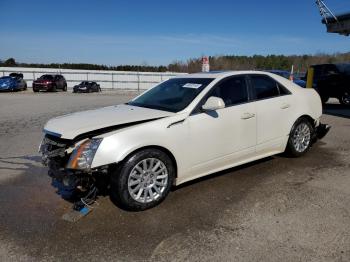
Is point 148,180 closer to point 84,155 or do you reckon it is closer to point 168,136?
point 168,136

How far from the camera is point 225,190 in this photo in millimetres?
4953

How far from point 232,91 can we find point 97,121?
2.04 metres

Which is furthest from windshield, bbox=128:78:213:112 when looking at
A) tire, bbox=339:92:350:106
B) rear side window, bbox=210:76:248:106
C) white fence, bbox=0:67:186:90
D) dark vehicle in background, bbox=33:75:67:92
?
white fence, bbox=0:67:186:90

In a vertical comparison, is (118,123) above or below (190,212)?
above

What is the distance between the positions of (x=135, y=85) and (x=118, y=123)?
43846mm

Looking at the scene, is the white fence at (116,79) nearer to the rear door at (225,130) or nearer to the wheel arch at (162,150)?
the rear door at (225,130)

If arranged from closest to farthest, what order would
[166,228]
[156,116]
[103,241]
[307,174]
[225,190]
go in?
[103,241] → [166,228] → [156,116] → [225,190] → [307,174]

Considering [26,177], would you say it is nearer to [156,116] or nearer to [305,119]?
[156,116]

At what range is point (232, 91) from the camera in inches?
209

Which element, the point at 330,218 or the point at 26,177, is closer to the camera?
the point at 330,218

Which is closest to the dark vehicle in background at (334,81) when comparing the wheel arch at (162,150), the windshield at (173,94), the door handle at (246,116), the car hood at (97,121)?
the door handle at (246,116)

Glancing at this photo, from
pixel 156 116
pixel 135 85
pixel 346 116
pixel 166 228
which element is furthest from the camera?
pixel 135 85

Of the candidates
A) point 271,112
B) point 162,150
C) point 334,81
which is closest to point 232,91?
point 271,112

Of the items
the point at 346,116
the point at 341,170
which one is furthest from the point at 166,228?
the point at 346,116
